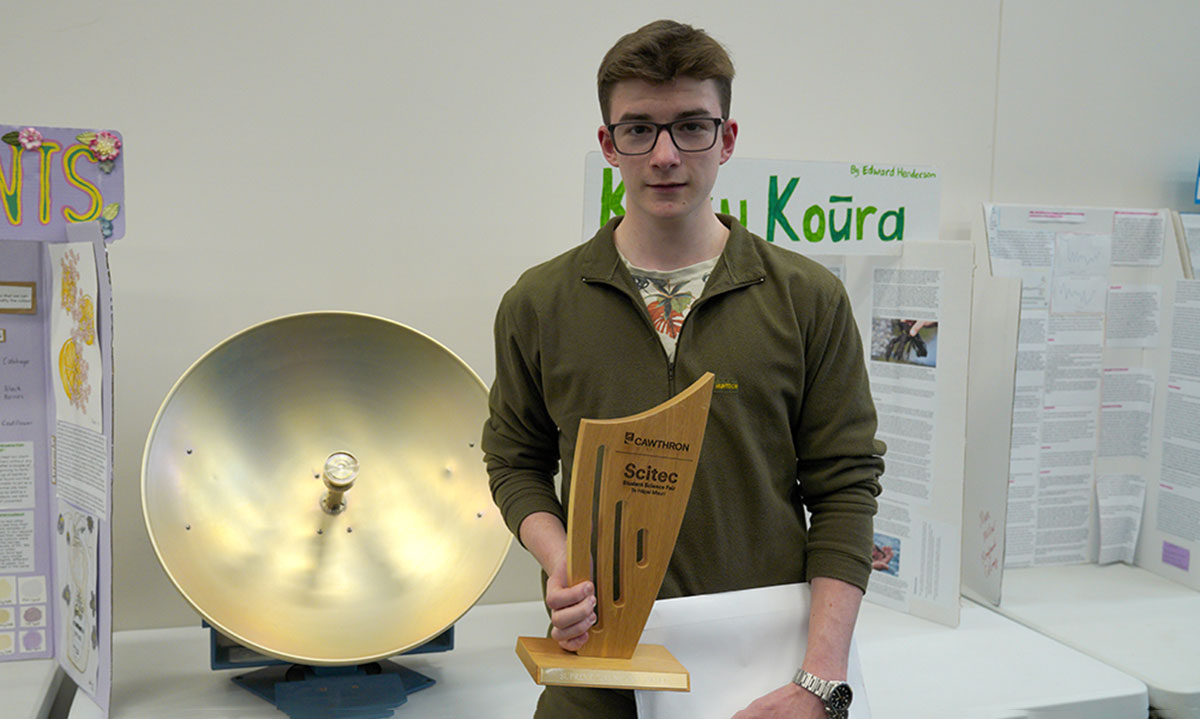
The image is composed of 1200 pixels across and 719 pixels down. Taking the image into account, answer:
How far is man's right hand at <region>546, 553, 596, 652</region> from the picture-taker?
35.5 inches

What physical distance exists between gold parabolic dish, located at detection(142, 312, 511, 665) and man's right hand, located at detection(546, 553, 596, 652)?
39 centimetres

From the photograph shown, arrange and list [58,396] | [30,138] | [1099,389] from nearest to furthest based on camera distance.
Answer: [30,138] → [58,396] → [1099,389]

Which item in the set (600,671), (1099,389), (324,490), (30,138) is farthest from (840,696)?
(1099,389)

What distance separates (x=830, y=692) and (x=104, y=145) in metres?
1.10

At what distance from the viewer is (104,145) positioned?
1278 millimetres

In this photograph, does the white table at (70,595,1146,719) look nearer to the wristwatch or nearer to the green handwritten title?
the wristwatch

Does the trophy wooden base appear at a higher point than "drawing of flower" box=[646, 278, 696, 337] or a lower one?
lower

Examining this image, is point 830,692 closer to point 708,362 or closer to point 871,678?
point 708,362

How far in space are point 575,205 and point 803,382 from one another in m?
0.81

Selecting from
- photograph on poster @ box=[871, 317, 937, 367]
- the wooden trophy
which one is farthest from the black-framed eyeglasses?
photograph on poster @ box=[871, 317, 937, 367]

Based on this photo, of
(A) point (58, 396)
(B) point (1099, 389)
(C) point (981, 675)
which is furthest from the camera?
(B) point (1099, 389)

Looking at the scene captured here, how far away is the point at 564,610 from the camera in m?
0.91

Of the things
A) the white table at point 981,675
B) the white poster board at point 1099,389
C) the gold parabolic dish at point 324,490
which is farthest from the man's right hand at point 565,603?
the white poster board at point 1099,389

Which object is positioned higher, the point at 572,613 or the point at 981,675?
the point at 572,613
